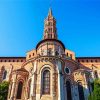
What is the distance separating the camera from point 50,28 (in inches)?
2073

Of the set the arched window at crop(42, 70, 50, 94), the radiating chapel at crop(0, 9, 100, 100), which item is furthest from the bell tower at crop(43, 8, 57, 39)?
the arched window at crop(42, 70, 50, 94)

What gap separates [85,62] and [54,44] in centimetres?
1163

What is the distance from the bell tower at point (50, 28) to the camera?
164 ft

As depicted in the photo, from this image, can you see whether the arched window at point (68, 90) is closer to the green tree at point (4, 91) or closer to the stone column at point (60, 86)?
the stone column at point (60, 86)

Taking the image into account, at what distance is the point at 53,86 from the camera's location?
3247cm

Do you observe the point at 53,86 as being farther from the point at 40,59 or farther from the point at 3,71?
the point at 3,71

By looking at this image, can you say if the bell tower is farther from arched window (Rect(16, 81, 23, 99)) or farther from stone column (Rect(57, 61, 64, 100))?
arched window (Rect(16, 81, 23, 99))

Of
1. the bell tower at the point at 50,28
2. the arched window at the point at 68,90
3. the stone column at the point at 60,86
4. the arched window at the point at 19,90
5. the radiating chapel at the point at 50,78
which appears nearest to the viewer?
the stone column at the point at 60,86

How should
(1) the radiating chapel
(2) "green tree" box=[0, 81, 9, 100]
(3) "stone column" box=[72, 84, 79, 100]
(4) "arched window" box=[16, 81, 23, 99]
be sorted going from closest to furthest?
(1) the radiating chapel, (4) "arched window" box=[16, 81, 23, 99], (3) "stone column" box=[72, 84, 79, 100], (2) "green tree" box=[0, 81, 9, 100]

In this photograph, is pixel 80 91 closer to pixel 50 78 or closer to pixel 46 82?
pixel 50 78

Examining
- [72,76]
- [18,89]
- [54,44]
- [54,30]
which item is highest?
[54,30]

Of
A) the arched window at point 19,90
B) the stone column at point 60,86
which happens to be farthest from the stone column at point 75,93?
the arched window at point 19,90

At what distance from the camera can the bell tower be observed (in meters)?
50.0

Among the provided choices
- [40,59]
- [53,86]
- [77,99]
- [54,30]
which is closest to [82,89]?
[77,99]
